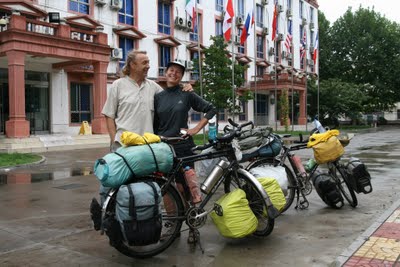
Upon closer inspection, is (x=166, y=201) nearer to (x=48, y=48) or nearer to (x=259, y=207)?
(x=259, y=207)

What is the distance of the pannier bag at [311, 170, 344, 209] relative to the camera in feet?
19.6

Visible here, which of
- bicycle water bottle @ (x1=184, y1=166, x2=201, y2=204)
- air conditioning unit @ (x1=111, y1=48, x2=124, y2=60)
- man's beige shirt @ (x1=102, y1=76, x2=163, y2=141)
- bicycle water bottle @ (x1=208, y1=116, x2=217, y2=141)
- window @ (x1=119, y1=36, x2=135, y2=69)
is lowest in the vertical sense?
bicycle water bottle @ (x1=184, y1=166, x2=201, y2=204)

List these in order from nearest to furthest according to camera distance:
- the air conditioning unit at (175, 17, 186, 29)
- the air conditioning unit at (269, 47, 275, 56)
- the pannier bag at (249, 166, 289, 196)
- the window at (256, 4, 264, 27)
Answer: the pannier bag at (249, 166, 289, 196)
the air conditioning unit at (175, 17, 186, 29)
the window at (256, 4, 264, 27)
the air conditioning unit at (269, 47, 275, 56)

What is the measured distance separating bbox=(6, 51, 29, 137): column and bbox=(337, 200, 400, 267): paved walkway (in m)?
15.0

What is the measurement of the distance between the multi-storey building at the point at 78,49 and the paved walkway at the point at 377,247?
49.9 ft

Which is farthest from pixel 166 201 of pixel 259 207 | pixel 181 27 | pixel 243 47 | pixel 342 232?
pixel 243 47

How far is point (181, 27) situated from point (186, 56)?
1971mm

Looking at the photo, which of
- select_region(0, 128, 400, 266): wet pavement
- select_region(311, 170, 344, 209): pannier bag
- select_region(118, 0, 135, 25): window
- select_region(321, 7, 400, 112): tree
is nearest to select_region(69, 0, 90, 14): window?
select_region(118, 0, 135, 25): window

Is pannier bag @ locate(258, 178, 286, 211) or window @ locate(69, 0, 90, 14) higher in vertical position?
window @ locate(69, 0, 90, 14)

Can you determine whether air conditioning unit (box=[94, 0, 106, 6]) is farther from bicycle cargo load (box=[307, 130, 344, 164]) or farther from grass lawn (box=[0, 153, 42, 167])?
bicycle cargo load (box=[307, 130, 344, 164])

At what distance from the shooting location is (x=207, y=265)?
3.94 m

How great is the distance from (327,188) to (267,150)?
105 cm

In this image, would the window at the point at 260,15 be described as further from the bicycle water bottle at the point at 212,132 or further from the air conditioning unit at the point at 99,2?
the bicycle water bottle at the point at 212,132

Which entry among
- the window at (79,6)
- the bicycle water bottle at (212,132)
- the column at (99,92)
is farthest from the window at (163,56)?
→ the bicycle water bottle at (212,132)
